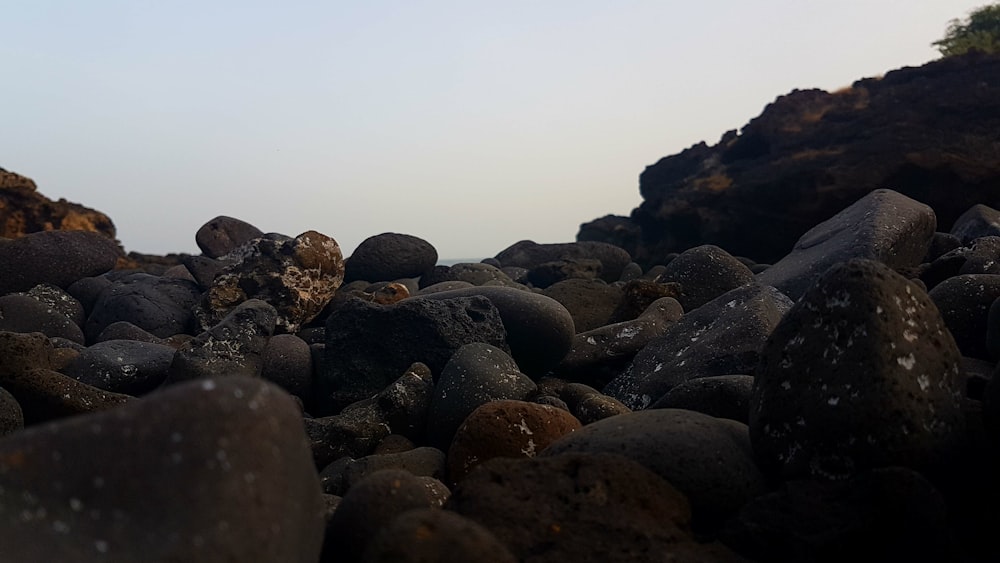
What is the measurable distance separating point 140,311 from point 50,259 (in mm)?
2124

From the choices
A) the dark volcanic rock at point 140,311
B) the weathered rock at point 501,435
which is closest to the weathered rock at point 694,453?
the weathered rock at point 501,435

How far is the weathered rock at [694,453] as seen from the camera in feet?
10.8

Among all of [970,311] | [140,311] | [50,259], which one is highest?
[50,259]

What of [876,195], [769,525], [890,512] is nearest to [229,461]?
[769,525]

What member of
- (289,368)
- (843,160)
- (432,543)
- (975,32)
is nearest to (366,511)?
(432,543)

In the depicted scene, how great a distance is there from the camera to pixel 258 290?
366 inches

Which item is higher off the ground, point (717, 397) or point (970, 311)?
point (717, 397)

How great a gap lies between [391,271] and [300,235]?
3.31 metres

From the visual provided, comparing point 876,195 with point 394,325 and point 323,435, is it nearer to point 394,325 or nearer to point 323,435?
point 394,325

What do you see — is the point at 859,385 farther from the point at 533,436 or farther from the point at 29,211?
the point at 29,211

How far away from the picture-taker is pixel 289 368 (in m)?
7.03

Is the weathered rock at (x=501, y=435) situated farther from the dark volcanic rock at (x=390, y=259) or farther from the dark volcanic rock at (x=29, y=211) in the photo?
the dark volcanic rock at (x=29, y=211)

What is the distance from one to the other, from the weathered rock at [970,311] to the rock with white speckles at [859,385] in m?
2.12

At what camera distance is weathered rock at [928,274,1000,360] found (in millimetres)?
5301
